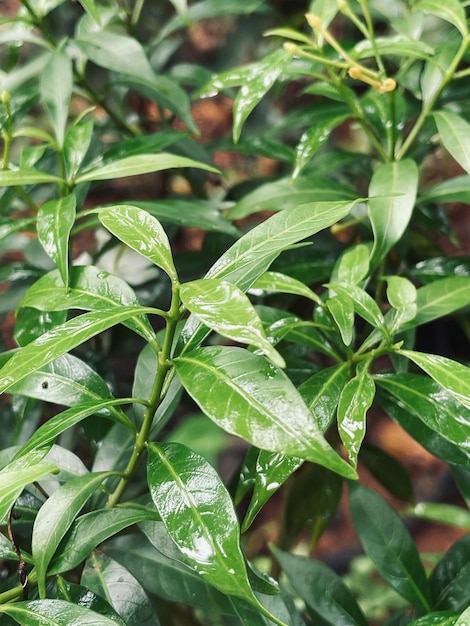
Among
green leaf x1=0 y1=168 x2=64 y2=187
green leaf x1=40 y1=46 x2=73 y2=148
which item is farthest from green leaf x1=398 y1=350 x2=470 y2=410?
green leaf x1=40 y1=46 x2=73 y2=148

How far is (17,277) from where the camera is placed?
81 cm

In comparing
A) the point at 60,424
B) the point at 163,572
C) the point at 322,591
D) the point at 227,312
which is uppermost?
the point at 227,312

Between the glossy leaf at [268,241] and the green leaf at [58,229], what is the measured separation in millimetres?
156

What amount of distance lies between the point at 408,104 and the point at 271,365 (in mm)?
622

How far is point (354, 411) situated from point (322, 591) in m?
0.32

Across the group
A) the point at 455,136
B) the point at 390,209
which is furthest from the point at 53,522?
the point at 455,136

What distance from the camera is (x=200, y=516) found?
447mm

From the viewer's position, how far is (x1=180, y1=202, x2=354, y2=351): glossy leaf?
1.57 feet

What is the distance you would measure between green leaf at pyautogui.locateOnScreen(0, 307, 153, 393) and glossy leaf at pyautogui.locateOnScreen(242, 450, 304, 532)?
162 millimetres

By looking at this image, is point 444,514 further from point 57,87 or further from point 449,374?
point 57,87

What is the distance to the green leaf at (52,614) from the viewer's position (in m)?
0.46

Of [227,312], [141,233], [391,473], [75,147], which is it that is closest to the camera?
[227,312]

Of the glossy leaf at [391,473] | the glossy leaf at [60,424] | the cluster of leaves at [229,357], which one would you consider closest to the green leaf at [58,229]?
the cluster of leaves at [229,357]

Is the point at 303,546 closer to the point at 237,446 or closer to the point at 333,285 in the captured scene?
the point at 237,446
